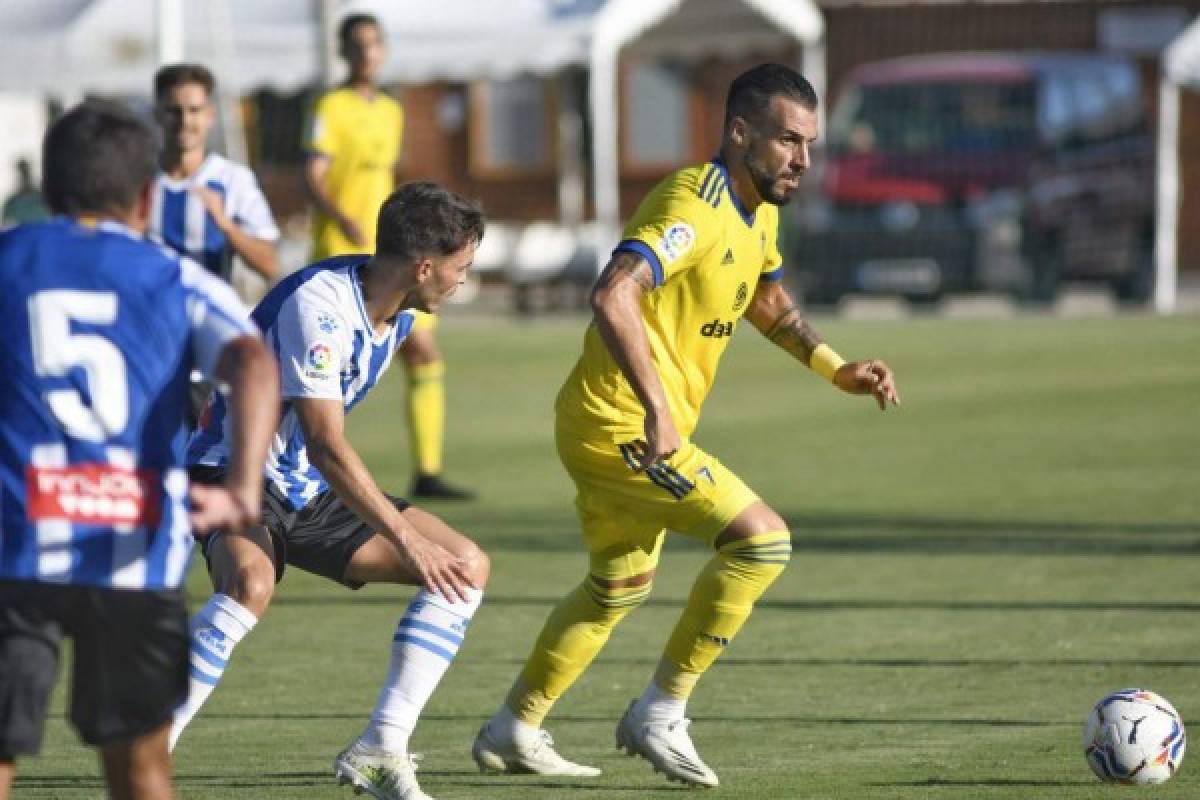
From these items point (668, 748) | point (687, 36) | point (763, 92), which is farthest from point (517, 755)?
point (687, 36)

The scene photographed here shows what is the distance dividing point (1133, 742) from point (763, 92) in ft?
6.32

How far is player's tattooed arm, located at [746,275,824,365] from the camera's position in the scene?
23.4 ft

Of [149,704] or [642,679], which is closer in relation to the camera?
[149,704]

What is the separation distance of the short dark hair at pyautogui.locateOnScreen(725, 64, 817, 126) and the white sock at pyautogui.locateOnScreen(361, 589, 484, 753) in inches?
58.2

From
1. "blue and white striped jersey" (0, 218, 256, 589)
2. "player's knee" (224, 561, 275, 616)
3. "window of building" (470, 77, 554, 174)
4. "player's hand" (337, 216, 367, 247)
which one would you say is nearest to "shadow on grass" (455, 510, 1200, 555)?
"player's hand" (337, 216, 367, 247)

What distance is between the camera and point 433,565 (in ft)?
19.4

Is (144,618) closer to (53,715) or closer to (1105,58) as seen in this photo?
(53,715)

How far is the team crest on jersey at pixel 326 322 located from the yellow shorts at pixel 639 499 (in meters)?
0.87

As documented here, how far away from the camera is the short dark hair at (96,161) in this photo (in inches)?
Answer: 183

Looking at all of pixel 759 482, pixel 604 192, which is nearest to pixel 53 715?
pixel 759 482

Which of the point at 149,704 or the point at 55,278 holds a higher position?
the point at 55,278

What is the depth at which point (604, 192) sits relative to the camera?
27219mm

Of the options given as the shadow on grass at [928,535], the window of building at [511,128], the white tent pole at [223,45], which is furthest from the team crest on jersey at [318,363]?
the window of building at [511,128]

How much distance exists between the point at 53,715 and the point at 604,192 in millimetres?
19747
